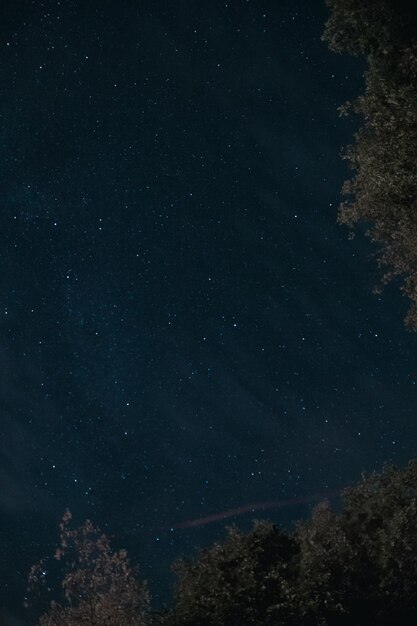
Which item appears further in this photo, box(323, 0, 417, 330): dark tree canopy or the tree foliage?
the tree foliage

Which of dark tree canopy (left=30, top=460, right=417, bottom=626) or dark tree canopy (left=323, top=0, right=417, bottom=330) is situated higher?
dark tree canopy (left=323, top=0, right=417, bottom=330)

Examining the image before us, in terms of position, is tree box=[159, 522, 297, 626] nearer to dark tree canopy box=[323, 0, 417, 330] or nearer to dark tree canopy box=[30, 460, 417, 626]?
dark tree canopy box=[30, 460, 417, 626]

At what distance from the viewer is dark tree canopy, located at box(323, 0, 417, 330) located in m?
14.9

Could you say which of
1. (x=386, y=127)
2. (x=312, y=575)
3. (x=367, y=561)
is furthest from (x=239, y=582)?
(x=386, y=127)

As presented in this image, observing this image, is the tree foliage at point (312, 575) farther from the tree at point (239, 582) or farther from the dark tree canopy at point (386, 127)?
the dark tree canopy at point (386, 127)

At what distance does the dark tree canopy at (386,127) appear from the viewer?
14.9 meters

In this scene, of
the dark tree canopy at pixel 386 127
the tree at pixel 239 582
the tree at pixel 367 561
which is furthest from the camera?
the tree at pixel 367 561

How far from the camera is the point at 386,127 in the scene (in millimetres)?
16578

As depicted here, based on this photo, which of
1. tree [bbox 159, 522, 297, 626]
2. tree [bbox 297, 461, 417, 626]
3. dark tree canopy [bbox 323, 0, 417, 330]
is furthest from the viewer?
tree [bbox 297, 461, 417, 626]

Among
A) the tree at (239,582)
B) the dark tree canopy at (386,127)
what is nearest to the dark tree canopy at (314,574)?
the tree at (239,582)

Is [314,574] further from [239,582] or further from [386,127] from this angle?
[386,127]

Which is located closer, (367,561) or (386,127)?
(386,127)

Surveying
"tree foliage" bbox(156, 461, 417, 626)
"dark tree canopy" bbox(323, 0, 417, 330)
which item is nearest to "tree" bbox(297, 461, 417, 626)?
"tree foliage" bbox(156, 461, 417, 626)

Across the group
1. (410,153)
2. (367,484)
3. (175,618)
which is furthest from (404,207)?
(175,618)
